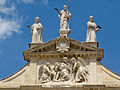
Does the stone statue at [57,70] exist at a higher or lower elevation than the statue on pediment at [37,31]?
lower

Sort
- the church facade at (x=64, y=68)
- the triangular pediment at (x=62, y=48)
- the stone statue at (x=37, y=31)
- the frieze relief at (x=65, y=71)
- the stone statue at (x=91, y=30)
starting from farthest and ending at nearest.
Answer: the stone statue at (x=37, y=31), the stone statue at (x=91, y=30), the triangular pediment at (x=62, y=48), the frieze relief at (x=65, y=71), the church facade at (x=64, y=68)

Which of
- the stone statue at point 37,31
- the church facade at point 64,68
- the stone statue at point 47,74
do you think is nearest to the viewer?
the church facade at point 64,68

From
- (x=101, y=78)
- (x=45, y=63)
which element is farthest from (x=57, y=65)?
(x=101, y=78)

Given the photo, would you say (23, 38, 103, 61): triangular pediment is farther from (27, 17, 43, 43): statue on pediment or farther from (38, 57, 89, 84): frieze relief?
(27, 17, 43, 43): statue on pediment

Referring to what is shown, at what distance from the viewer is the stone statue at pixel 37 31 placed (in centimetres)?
2563

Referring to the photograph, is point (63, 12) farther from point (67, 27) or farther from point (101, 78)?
point (101, 78)

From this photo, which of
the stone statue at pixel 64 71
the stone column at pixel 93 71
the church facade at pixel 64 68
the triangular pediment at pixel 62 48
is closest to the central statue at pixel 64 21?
the church facade at pixel 64 68

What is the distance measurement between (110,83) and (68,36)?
345 cm

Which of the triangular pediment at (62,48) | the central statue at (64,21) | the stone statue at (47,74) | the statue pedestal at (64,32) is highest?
the central statue at (64,21)

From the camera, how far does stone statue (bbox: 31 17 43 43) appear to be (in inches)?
1009

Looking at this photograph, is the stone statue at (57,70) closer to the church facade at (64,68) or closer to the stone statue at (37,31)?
the church facade at (64,68)

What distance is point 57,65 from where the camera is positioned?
24703 mm

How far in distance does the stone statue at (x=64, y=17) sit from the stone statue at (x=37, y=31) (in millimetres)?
1126

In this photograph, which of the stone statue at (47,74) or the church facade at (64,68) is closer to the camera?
the church facade at (64,68)
